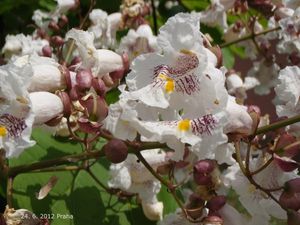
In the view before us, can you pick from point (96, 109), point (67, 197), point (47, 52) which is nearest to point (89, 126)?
point (96, 109)

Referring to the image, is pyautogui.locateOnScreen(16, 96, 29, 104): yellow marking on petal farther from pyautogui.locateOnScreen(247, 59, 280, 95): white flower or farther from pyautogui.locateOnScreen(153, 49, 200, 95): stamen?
pyautogui.locateOnScreen(247, 59, 280, 95): white flower

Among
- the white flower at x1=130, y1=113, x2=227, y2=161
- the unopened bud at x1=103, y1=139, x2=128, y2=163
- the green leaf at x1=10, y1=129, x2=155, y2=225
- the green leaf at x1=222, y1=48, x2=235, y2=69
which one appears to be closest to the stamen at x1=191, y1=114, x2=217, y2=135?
the white flower at x1=130, y1=113, x2=227, y2=161

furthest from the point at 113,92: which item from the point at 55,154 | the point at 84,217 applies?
the point at 84,217

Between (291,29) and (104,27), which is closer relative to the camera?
(291,29)


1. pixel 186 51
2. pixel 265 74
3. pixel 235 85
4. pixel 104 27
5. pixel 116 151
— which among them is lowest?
pixel 265 74

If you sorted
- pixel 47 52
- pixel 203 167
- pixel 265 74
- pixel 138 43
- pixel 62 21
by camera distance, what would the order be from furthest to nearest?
pixel 265 74, pixel 62 21, pixel 138 43, pixel 47 52, pixel 203 167

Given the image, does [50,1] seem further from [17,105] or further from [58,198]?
[17,105]

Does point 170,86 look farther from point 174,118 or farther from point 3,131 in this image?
point 3,131
